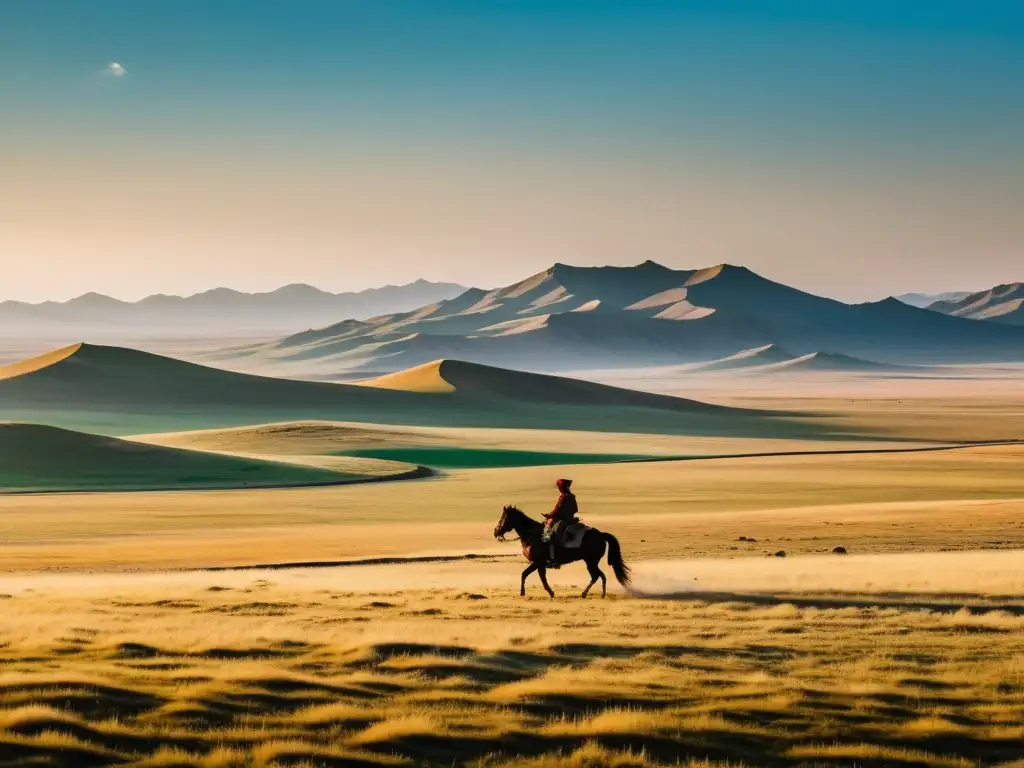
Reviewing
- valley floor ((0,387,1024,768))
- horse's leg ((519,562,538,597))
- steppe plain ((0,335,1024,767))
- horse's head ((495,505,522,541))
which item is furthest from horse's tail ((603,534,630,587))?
horse's head ((495,505,522,541))

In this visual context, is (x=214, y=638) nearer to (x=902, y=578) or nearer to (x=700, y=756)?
(x=700, y=756)

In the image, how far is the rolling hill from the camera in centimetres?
14950

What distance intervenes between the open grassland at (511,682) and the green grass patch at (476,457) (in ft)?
247

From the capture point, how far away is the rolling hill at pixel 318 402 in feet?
490

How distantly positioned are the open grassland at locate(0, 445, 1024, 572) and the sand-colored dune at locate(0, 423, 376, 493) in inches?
275

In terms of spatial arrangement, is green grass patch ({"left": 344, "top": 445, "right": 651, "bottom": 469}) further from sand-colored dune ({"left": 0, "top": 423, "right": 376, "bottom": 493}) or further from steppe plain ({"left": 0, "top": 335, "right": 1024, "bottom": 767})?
steppe plain ({"left": 0, "top": 335, "right": 1024, "bottom": 767})

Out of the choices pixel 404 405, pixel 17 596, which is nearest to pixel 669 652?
pixel 17 596

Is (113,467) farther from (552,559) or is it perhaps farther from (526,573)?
(552,559)

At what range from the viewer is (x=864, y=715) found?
1448cm

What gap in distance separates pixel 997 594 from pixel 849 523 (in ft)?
83.6

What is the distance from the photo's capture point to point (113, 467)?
286ft

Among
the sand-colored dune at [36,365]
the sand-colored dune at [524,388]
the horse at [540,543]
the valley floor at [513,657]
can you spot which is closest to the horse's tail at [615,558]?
the horse at [540,543]

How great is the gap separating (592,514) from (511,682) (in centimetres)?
4665

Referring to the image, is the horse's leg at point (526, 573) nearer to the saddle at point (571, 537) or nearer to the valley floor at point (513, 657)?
the valley floor at point (513, 657)
